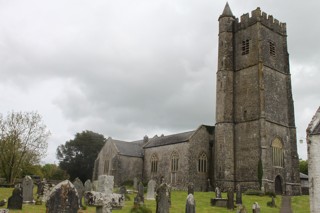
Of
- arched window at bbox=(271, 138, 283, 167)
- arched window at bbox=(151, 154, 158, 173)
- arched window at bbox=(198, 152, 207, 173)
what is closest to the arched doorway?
arched window at bbox=(271, 138, 283, 167)

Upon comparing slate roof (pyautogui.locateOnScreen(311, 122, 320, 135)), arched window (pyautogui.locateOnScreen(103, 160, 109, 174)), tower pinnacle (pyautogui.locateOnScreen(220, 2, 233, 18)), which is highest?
tower pinnacle (pyautogui.locateOnScreen(220, 2, 233, 18))

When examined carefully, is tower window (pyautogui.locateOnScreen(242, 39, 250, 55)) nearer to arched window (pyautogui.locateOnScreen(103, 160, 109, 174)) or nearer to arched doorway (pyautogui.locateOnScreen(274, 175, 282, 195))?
arched doorway (pyautogui.locateOnScreen(274, 175, 282, 195))

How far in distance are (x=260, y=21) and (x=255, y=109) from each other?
35.6 ft

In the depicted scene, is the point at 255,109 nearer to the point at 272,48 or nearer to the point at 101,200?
the point at 272,48

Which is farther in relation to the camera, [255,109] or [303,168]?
[303,168]

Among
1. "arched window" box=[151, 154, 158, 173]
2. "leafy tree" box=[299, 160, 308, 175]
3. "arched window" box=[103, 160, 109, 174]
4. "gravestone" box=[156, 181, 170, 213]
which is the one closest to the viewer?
"gravestone" box=[156, 181, 170, 213]

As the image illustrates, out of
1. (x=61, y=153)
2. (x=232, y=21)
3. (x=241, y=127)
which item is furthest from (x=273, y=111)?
(x=61, y=153)

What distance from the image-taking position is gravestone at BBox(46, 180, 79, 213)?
228 inches

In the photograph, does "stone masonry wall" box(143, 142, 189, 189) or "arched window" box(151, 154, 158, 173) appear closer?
"stone masonry wall" box(143, 142, 189, 189)

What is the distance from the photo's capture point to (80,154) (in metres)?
62.9

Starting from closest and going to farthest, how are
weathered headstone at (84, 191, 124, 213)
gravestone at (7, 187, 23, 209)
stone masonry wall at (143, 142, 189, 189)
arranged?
1. weathered headstone at (84, 191, 124, 213)
2. gravestone at (7, 187, 23, 209)
3. stone masonry wall at (143, 142, 189, 189)

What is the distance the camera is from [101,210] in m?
7.75

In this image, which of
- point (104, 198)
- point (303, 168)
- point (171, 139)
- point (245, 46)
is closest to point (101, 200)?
point (104, 198)

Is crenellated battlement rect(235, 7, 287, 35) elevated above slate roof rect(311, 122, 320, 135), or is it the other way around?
crenellated battlement rect(235, 7, 287, 35)
